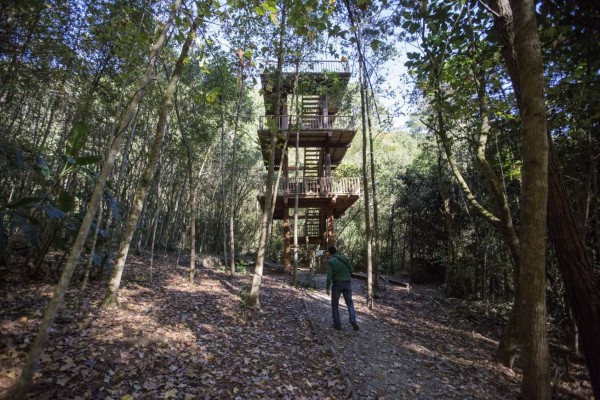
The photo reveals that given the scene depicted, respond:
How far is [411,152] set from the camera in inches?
1156

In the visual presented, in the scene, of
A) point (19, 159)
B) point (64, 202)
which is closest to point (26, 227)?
point (64, 202)

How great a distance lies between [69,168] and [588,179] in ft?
34.3

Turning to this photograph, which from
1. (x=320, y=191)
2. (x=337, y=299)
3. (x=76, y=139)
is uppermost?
(x=320, y=191)

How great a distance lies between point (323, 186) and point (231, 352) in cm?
1175

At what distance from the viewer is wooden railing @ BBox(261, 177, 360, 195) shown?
16047 mm

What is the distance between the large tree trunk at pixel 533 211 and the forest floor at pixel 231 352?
6.86 ft

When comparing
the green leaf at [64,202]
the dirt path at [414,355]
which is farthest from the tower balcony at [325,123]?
the green leaf at [64,202]

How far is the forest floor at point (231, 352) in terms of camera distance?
3.57 meters

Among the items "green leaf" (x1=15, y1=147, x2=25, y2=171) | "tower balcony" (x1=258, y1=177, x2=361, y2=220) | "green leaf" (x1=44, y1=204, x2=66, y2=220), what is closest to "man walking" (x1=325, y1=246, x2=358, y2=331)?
"green leaf" (x1=44, y1=204, x2=66, y2=220)

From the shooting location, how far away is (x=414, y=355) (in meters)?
6.31

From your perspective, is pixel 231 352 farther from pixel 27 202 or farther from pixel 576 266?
pixel 576 266

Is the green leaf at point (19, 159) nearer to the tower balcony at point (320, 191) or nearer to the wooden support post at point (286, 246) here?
the tower balcony at point (320, 191)

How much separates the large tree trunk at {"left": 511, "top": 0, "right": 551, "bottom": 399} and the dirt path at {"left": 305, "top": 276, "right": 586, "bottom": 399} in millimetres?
2089

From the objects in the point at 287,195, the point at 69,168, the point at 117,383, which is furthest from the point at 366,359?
the point at 287,195
